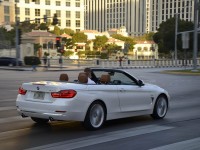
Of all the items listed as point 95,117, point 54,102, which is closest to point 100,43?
point 95,117

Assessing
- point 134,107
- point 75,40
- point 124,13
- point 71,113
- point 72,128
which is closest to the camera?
point 71,113

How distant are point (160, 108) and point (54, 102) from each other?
357 cm

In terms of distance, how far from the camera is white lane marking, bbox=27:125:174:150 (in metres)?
6.99

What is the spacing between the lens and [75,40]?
112188 millimetres

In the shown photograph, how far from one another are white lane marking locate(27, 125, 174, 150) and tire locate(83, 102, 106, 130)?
0.47m

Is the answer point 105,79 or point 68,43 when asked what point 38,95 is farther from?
point 68,43

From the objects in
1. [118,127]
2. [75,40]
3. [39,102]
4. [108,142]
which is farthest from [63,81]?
[75,40]

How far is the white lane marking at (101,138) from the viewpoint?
6.99 meters

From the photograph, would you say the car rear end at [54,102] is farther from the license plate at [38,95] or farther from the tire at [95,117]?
the tire at [95,117]

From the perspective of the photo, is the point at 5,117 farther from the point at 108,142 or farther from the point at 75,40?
the point at 75,40

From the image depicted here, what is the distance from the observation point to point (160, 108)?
10672 millimetres

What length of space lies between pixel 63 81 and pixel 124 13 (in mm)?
187608

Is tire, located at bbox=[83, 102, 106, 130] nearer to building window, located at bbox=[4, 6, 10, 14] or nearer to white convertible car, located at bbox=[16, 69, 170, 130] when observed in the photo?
white convertible car, located at bbox=[16, 69, 170, 130]

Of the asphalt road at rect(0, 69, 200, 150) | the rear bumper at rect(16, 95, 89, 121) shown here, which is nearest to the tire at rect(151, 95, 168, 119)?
the asphalt road at rect(0, 69, 200, 150)
